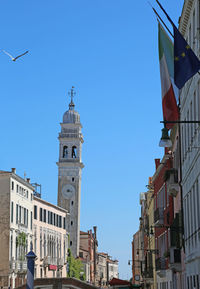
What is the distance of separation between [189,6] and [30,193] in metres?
48.5

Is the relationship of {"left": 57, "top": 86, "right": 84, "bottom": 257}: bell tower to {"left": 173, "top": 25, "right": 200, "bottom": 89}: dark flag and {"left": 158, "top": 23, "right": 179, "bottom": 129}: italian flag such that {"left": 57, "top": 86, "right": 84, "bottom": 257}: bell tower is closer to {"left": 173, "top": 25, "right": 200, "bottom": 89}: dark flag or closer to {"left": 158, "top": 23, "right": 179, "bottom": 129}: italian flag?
{"left": 158, "top": 23, "right": 179, "bottom": 129}: italian flag

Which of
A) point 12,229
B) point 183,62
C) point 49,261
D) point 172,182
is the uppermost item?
point 12,229

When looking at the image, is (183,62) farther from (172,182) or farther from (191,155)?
(172,182)

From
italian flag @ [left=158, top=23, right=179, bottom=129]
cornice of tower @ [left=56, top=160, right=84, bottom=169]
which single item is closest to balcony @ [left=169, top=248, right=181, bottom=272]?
italian flag @ [left=158, top=23, right=179, bottom=129]

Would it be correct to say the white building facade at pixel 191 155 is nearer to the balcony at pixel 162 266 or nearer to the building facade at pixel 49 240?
the balcony at pixel 162 266

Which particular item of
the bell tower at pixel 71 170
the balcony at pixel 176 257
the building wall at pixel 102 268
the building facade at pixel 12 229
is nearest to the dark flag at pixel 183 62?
the balcony at pixel 176 257

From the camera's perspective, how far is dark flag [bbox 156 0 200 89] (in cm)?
1473

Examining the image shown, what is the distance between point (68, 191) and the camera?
99.9 metres

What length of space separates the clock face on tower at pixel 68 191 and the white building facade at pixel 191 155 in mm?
73993

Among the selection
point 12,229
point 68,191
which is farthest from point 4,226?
point 68,191

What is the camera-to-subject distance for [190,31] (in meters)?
23.4

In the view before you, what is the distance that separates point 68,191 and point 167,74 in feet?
270

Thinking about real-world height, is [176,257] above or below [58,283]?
above

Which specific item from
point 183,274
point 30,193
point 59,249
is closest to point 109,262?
point 59,249
